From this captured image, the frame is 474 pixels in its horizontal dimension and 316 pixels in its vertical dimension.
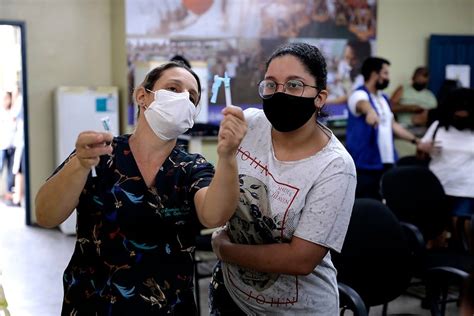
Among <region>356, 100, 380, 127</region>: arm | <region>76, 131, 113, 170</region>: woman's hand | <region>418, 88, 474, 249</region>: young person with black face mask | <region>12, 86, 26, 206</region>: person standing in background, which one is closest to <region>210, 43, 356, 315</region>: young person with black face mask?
<region>76, 131, 113, 170</region>: woman's hand

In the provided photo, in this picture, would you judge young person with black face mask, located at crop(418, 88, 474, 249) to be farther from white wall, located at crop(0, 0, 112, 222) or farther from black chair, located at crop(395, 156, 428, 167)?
white wall, located at crop(0, 0, 112, 222)

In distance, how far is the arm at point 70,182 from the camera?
1378mm

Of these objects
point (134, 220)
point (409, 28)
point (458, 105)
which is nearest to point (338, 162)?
point (134, 220)

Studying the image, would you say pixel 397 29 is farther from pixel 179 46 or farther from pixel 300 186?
pixel 300 186

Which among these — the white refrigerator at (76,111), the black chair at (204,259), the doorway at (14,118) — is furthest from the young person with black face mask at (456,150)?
the doorway at (14,118)

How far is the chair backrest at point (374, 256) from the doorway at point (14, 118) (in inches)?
187

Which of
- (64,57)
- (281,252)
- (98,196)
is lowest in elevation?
(281,252)

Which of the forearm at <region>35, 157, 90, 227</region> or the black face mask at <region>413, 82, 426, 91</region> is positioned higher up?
the black face mask at <region>413, 82, 426, 91</region>

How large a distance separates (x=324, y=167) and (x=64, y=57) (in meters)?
5.50

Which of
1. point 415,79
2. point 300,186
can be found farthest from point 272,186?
point 415,79

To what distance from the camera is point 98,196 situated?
59.1 inches

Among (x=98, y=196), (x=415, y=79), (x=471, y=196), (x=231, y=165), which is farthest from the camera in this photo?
(x=415, y=79)

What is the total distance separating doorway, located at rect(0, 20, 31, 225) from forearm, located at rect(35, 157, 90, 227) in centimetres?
531

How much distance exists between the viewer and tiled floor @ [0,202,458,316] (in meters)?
4.04
